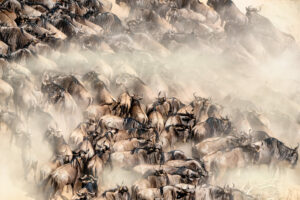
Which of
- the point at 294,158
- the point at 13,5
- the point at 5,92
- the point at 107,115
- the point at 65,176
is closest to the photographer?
the point at 65,176

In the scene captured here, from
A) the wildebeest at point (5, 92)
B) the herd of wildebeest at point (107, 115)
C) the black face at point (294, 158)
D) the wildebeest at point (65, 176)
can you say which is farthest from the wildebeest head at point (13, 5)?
the black face at point (294, 158)

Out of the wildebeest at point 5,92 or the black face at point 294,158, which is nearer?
the wildebeest at point 5,92

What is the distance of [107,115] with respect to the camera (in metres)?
15.0

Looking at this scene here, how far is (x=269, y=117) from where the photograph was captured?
1733cm

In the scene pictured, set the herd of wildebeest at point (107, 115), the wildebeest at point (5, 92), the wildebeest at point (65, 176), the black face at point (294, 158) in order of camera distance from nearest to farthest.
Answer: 1. the wildebeest at point (65, 176)
2. the herd of wildebeest at point (107, 115)
3. the wildebeest at point (5, 92)
4. the black face at point (294, 158)

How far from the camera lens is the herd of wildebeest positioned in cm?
1200

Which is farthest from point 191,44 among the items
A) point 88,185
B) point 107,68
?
point 88,185

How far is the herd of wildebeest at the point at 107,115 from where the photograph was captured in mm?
12000

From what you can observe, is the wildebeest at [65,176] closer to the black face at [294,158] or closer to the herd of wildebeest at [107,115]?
the herd of wildebeest at [107,115]

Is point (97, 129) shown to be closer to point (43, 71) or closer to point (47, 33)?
point (43, 71)

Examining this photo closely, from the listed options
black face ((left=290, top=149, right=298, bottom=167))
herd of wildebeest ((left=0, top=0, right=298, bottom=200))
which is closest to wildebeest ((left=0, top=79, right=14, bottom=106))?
herd of wildebeest ((left=0, top=0, right=298, bottom=200))

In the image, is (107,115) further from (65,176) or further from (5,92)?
(65,176)

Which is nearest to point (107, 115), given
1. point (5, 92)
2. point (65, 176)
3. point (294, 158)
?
point (5, 92)

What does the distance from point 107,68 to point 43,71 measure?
2.83 meters
